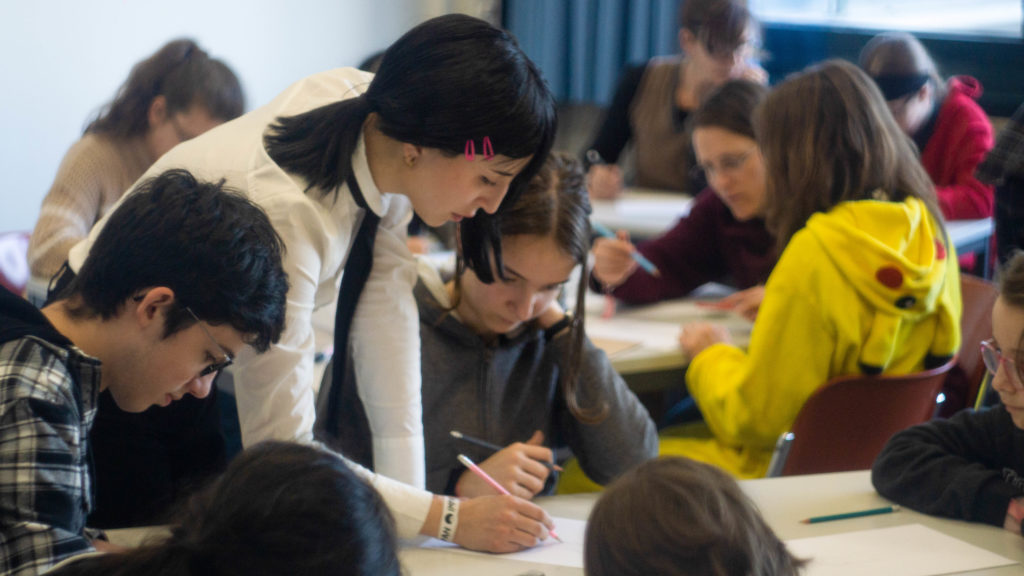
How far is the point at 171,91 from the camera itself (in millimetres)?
2477

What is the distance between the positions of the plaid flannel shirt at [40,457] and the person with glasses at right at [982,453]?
1125 millimetres

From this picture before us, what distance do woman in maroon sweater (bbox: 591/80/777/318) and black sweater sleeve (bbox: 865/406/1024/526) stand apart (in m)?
0.92

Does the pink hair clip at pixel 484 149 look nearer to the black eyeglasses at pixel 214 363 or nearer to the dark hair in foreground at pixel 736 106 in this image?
the black eyeglasses at pixel 214 363

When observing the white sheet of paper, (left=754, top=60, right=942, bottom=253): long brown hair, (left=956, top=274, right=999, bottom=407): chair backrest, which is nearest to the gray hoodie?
the white sheet of paper

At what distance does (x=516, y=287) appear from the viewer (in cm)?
167

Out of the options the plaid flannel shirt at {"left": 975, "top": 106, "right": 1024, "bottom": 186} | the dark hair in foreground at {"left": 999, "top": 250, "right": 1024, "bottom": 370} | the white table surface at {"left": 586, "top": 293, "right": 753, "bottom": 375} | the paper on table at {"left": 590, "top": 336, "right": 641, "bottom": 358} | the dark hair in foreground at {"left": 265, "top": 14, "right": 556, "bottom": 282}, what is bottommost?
the white table surface at {"left": 586, "top": 293, "right": 753, "bottom": 375}

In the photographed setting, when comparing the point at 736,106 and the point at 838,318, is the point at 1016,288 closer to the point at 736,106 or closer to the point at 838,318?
the point at 838,318

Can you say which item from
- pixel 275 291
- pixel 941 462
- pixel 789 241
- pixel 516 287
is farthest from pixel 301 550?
pixel 789 241

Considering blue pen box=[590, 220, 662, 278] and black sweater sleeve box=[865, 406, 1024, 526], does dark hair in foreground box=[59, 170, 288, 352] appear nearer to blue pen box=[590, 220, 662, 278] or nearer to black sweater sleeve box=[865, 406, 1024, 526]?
black sweater sleeve box=[865, 406, 1024, 526]

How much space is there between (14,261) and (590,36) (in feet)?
10.9

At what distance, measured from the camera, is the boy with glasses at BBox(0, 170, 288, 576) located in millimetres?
923

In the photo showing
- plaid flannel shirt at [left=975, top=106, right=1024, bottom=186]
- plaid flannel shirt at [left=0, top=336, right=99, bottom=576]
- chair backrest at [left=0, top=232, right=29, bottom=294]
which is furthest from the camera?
chair backrest at [left=0, top=232, right=29, bottom=294]

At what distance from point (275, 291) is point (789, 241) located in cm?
128

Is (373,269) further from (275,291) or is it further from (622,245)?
(622,245)
